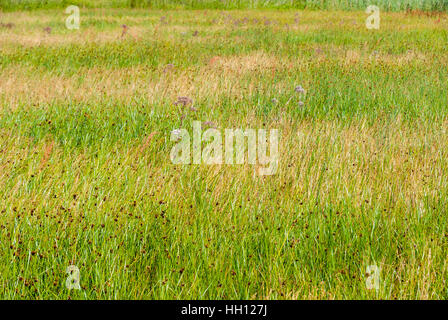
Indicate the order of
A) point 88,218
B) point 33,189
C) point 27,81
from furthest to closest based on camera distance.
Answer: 1. point 27,81
2. point 33,189
3. point 88,218

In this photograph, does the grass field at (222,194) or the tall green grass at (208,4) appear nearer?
the grass field at (222,194)

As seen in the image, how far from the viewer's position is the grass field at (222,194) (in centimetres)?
238

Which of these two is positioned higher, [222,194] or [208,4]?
[208,4]

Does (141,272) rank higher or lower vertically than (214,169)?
lower

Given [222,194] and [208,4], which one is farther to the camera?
[208,4]

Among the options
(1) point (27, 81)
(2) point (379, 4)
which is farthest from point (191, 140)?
(2) point (379, 4)

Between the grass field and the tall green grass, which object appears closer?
the grass field

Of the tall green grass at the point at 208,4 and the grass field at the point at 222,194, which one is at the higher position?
the tall green grass at the point at 208,4

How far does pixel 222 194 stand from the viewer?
3236 millimetres

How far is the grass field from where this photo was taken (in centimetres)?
238

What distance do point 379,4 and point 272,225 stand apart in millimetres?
20385

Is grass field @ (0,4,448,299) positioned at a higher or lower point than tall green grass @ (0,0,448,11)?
lower

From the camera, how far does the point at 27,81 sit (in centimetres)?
701

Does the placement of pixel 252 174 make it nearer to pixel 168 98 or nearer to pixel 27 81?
pixel 168 98
